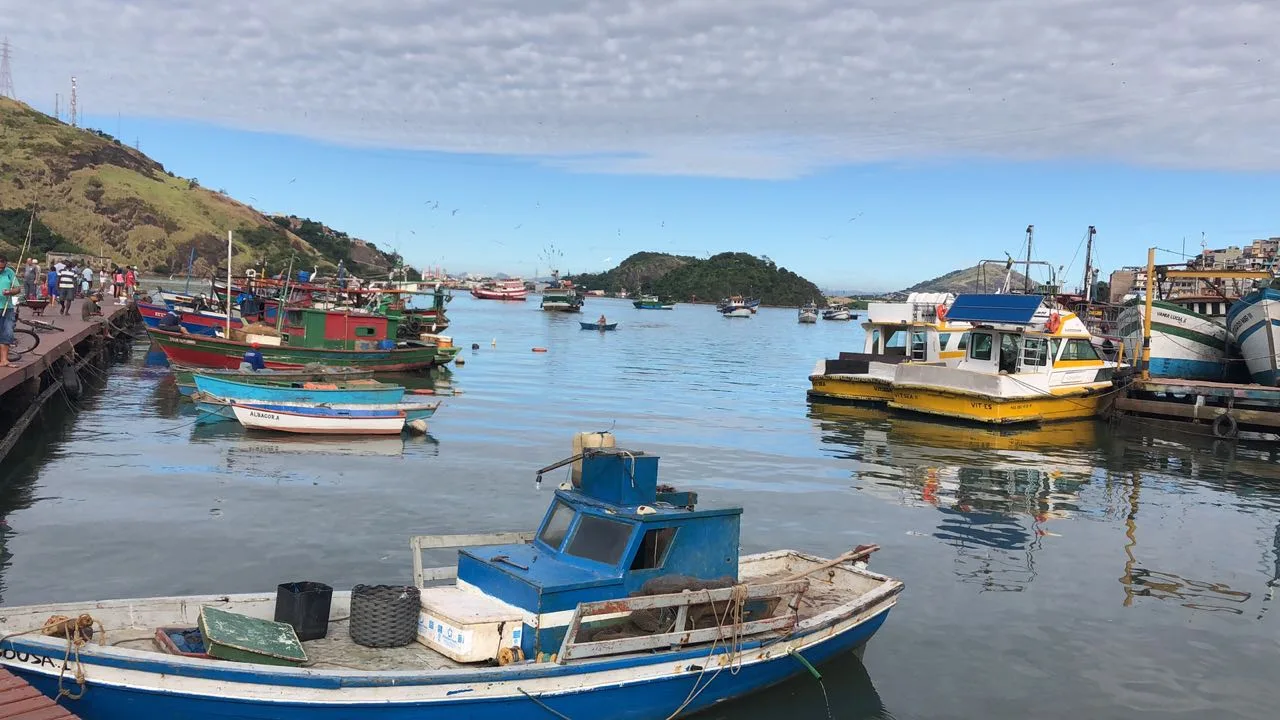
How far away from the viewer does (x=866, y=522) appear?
19.0m

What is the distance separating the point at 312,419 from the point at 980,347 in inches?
894

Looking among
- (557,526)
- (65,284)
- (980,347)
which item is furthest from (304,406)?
(980,347)

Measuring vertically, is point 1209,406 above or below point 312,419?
above

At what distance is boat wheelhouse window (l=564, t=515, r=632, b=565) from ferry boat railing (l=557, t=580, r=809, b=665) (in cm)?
69

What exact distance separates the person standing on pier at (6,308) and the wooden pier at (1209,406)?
34011mm

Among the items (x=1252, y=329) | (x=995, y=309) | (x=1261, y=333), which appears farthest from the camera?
(x=1252, y=329)

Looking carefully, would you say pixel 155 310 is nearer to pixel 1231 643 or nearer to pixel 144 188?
pixel 1231 643

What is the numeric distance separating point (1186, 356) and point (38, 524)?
127 ft

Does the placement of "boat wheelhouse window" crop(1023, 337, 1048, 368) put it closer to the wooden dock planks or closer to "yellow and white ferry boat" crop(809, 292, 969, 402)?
"yellow and white ferry boat" crop(809, 292, 969, 402)

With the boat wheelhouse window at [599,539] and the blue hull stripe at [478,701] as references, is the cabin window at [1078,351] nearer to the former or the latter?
the blue hull stripe at [478,701]

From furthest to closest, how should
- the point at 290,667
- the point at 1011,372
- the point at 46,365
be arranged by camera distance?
the point at 1011,372, the point at 46,365, the point at 290,667

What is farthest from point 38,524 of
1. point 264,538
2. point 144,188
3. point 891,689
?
point 144,188

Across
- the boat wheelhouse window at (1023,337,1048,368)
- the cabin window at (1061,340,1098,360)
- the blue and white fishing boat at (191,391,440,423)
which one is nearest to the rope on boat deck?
the blue and white fishing boat at (191,391,440,423)

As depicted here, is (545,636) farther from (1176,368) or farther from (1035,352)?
(1176,368)
